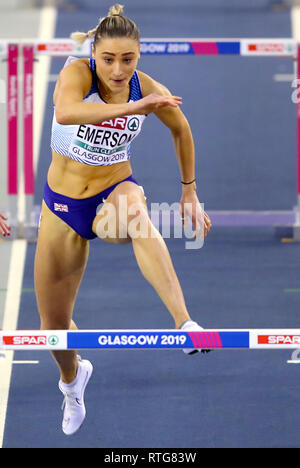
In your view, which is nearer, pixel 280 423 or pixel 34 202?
pixel 280 423

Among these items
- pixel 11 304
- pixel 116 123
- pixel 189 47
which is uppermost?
pixel 189 47

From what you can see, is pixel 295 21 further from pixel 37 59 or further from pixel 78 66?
pixel 78 66

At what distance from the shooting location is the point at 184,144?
582 centimetres

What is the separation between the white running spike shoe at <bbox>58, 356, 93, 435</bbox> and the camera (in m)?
6.77

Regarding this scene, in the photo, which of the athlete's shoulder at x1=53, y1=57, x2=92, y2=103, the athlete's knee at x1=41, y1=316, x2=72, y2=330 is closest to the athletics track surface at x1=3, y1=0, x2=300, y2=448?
the athlete's knee at x1=41, y1=316, x2=72, y2=330

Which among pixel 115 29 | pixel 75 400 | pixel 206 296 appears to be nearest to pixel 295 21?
pixel 206 296

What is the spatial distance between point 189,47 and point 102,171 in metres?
4.15

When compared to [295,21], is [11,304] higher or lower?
lower

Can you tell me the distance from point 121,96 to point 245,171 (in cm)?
652

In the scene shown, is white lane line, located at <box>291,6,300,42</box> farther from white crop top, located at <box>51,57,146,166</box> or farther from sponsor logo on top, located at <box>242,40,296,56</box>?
white crop top, located at <box>51,57,146,166</box>

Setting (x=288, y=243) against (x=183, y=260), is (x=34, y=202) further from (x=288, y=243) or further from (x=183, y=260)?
(x=288, y=243)

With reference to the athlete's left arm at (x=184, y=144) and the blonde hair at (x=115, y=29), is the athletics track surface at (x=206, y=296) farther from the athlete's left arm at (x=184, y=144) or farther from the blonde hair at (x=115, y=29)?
the blonde hair at (x=115, y=29)
